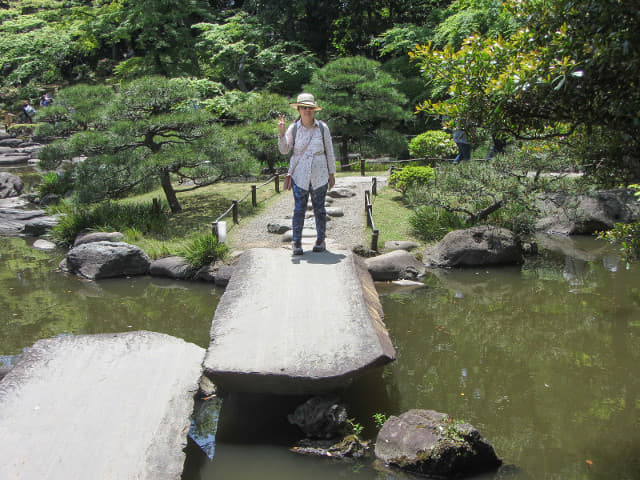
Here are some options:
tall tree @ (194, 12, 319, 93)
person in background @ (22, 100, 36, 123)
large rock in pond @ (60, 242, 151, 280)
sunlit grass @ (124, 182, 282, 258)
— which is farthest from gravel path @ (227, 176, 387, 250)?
person in background @ (22, 100, 36, 123)

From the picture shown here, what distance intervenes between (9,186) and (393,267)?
12247mm

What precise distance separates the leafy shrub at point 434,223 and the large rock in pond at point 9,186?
37.4 feet

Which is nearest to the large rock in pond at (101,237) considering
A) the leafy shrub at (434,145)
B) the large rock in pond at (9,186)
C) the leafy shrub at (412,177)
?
the leafy shrub at (412,177)

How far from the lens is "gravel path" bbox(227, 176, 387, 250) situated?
30.9 ft

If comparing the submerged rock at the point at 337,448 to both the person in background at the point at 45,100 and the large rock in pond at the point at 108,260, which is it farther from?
the person in background at the point at 45,100

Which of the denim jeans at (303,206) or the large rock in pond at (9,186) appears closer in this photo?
the denim jeans at (303,206)

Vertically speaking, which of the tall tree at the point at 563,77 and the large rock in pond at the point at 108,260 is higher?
the tall tree at the point at 563,77

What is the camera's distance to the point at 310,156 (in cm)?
655

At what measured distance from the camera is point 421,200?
388 inches

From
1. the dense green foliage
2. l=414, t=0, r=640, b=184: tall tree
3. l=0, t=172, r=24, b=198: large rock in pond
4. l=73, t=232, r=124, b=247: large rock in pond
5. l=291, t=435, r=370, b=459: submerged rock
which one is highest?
l=414, t=0, r=640, b=184: tall tree

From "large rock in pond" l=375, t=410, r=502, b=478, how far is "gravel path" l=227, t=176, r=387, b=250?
4154mm

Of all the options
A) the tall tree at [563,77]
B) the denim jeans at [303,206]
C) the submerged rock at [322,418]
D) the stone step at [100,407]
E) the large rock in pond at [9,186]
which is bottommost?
the large rock in pond at [9,186]

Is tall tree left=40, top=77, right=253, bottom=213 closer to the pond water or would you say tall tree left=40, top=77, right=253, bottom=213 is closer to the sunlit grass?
the sunlit grass

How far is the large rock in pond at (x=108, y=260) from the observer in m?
8.74
